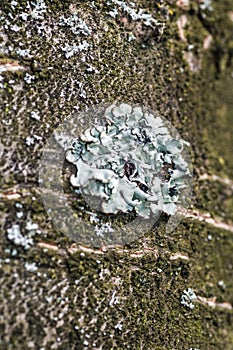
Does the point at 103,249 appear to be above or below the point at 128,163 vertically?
below

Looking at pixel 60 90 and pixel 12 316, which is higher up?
pixel 60 90

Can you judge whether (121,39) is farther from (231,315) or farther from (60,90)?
(231,315)

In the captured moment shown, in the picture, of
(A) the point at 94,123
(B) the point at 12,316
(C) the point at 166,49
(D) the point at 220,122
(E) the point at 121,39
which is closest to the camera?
(B) the point at 12,316

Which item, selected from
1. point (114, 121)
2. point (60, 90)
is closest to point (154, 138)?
point (114, 121)

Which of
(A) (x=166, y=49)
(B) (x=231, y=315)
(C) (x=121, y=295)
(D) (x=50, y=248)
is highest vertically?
(A) (x=166, y=49)

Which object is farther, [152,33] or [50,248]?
[152,33]
